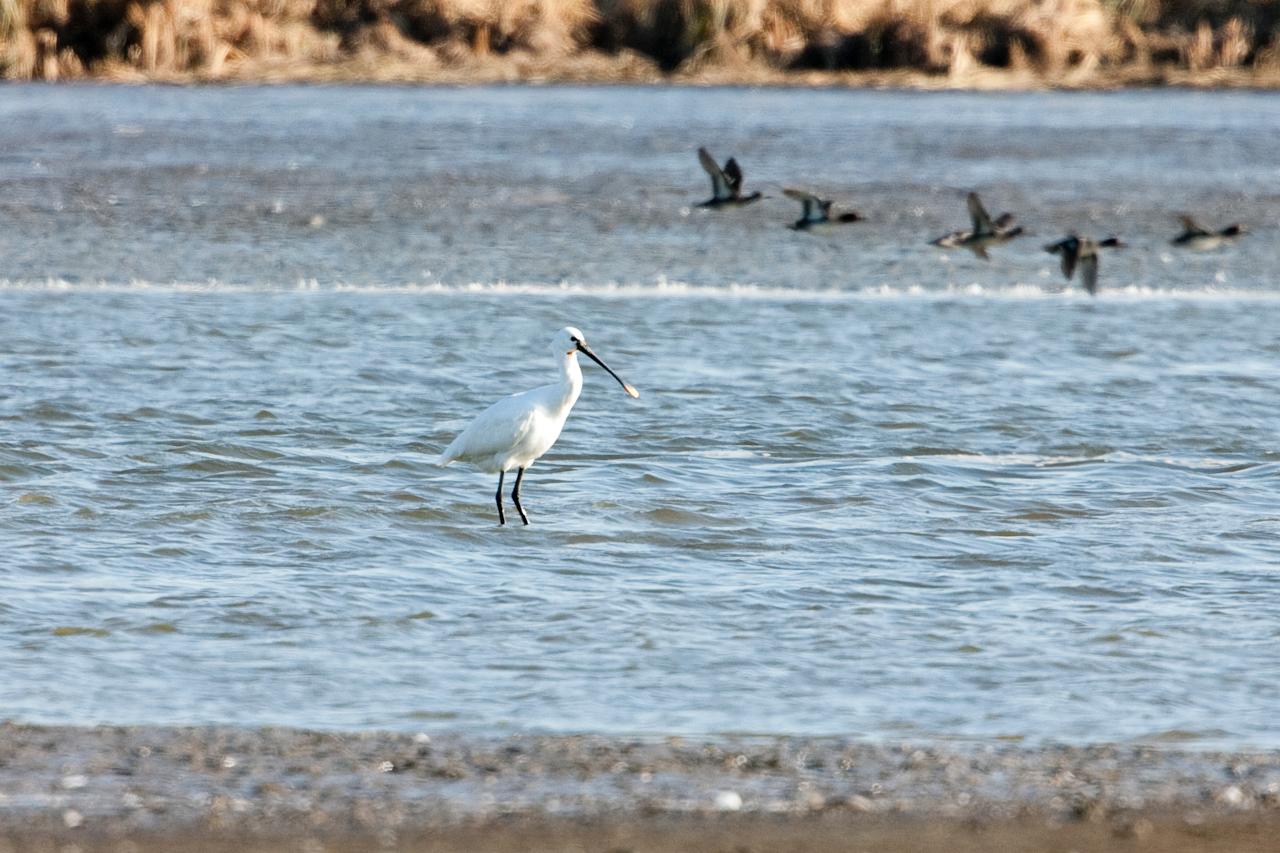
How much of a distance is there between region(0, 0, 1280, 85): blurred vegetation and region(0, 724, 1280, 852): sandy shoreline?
29726 millimetres

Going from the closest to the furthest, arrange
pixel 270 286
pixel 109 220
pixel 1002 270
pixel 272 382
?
pixel 272 382
pixel 270 286
pixel 1002 270
pixel 109 220

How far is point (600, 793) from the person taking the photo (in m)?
5.02

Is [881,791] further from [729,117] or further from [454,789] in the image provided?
[729,117]

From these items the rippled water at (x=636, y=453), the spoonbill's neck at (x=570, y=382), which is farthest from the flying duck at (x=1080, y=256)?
the spoonbill's neck at (x=570, y=382)

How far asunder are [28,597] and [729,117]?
22.1 metres

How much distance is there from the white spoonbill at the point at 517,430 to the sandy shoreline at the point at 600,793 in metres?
3.95

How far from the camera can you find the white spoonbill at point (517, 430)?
942 centimetres

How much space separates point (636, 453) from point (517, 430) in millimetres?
1191

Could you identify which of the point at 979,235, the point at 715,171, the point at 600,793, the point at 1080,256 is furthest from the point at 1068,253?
the point at 600,793

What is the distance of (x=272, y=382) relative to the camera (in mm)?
11938

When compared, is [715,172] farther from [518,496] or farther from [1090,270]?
[518,496]

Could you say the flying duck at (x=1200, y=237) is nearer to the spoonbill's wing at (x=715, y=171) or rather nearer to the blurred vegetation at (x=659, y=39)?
the spoonbill's wing at (x=715, y=171)

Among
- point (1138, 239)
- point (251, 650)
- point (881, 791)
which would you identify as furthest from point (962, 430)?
point (1138, 239)

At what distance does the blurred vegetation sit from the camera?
1339 inches
